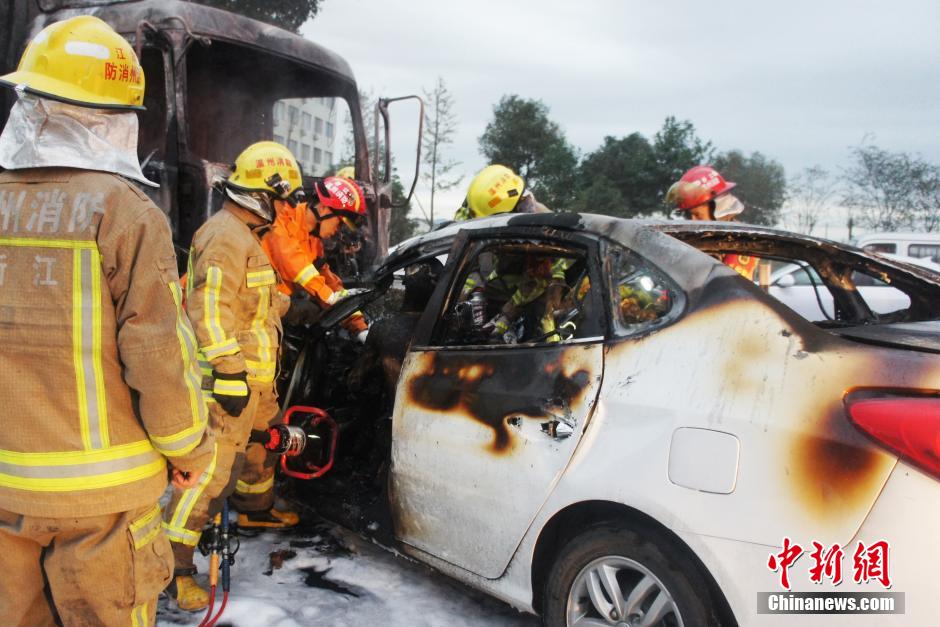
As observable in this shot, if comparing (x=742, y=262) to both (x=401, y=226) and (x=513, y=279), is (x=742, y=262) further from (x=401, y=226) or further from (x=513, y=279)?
(x=401, y=226)

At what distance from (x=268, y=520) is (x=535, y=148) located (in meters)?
17.5

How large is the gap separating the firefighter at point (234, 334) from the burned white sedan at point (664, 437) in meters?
0.57

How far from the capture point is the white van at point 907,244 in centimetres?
1106

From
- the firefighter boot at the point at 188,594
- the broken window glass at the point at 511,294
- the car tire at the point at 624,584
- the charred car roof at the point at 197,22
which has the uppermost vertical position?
the charred car roof at the point at 197,22

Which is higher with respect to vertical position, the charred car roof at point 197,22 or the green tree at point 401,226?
the charred car roof at point 197,22

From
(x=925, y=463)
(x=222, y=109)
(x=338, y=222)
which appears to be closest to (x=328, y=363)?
(x=338, y=222)

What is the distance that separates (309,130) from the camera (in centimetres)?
683

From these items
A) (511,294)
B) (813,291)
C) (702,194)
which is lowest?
(813,291)

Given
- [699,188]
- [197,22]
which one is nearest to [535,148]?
[197,22]

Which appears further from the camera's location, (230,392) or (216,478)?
(216,478)

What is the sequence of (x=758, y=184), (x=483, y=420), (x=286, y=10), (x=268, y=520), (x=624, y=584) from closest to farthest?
1. (x=624, y=584)
2. (x=483, y=420)
3. (x=268, y=520)
4. (x=286, y=10)
5. (x=758, y=184)

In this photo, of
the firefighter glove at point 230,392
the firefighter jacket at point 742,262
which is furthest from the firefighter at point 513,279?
the firefighter glove at point 230,392

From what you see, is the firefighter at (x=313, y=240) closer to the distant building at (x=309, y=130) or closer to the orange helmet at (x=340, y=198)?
the orange helmet at (x=340, y=198)

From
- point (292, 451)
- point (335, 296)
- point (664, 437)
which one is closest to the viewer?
point (664, 437)
